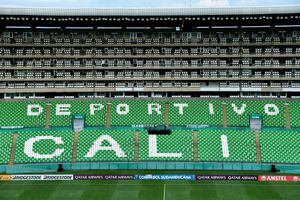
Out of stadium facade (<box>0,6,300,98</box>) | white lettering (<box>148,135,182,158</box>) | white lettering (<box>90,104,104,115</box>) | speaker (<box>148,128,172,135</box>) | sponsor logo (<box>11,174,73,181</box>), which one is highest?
stadium facade (<box>0,6,300,98</box>)

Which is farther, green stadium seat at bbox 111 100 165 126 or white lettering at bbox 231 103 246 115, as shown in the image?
white lettering at bbox 231 103 246 115

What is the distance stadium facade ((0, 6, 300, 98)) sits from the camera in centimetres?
6750

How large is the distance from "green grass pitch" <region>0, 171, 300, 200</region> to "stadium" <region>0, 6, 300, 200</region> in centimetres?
41

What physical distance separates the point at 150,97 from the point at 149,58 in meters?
5.93

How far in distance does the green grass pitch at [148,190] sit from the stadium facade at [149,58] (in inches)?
924

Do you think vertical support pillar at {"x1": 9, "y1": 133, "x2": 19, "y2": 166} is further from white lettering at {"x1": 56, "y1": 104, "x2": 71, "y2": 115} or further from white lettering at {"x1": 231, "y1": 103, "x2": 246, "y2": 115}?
white lettering at {"x1": 231, "y1": 103, "x2": 246, "y2": 115}

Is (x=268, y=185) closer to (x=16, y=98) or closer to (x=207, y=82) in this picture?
(x=207, y=82)

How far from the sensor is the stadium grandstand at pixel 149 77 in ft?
190

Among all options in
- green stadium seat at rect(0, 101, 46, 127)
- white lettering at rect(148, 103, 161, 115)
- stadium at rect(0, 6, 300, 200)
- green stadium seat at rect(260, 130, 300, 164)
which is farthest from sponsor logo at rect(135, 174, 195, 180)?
green stadium seat at rect(0, 101, 46, 127)

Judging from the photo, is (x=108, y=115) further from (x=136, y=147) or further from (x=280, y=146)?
(x=280, y=146)

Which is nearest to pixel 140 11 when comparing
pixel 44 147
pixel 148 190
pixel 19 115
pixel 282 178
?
pixel 19 115

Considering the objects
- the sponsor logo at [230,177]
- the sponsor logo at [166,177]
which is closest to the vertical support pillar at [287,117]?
the sponsor logo at [230,177]

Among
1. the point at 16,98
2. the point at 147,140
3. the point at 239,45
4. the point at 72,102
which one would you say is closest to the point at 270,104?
the point at 239,45

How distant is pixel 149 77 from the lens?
67.9 metres
